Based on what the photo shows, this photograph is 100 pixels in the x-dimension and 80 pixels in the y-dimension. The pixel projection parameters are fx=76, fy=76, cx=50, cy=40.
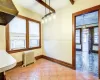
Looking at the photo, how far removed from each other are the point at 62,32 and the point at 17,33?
1919 millimetres

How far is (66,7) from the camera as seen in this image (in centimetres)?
312

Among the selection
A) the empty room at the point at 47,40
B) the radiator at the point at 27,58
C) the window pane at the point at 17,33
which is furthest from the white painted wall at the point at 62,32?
the window pane at the point at 17,33

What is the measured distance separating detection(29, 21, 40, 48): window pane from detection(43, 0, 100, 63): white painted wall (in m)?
0.54

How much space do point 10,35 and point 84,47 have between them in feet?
22.0

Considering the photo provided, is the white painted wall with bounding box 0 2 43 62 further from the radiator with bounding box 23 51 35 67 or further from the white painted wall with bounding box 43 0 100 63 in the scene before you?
the white painted wall with bounding box 43 0 100 63

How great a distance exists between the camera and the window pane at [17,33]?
3012mm

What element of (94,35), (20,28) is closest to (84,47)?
(94,35)

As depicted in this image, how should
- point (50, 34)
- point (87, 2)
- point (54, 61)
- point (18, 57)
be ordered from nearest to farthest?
point (87, 2) < point (18, 57) < point (54, 61) < point (50, 34)

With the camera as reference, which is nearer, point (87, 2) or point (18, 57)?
point (87, 2)

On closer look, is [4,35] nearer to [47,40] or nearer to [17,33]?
[17,33]

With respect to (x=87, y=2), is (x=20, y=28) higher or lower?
lower

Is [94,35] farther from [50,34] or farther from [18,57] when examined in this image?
[18,57]

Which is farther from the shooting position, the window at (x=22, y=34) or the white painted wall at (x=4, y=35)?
the window at (x=22, y=34)

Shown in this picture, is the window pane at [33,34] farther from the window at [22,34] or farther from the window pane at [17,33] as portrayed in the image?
the window pane at [17,33]
